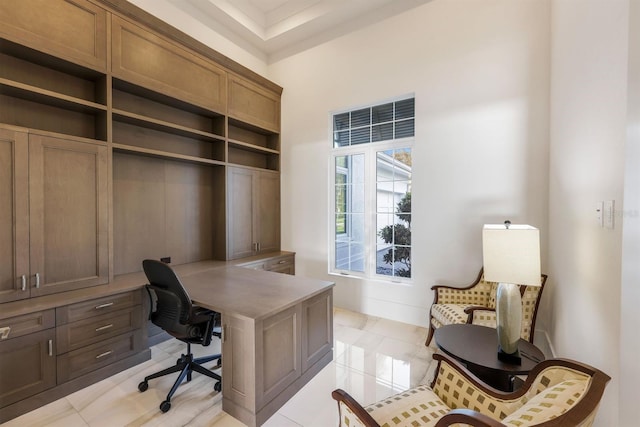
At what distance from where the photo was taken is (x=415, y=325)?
327 centimetres

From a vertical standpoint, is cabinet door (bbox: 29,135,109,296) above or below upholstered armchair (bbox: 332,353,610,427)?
above

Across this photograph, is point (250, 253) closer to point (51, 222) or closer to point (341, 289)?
point (341, 289)

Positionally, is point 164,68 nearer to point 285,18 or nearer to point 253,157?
point 253,157

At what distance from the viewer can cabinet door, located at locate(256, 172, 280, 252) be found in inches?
160

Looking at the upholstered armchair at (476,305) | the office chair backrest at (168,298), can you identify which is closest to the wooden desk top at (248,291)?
the office chair backrest at (168,298)

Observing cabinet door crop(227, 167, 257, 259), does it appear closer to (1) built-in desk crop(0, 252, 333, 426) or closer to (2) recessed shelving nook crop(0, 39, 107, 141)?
(1) built-in desk crop(0, 252, 333, 426)

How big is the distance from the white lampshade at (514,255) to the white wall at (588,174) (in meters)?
0.25

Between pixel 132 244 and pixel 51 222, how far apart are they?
82cm

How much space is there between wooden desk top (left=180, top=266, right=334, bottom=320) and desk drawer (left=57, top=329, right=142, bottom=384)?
661 mm

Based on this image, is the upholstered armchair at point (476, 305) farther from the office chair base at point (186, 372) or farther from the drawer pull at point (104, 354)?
the drawer pull at point (104, 354)

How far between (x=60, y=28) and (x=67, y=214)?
149 centimetres

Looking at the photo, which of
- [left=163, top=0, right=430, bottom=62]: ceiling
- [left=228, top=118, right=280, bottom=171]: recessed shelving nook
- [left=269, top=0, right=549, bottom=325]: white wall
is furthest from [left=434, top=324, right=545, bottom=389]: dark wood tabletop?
[left=163, top=0, right=430, bottom=62]: ceiling

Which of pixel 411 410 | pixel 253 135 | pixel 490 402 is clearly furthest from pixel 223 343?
pixel 253 135

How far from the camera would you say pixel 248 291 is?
2.16 meters
